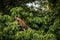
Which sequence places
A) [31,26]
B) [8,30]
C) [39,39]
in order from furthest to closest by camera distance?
[31,26] → [8,30] → [39,39]

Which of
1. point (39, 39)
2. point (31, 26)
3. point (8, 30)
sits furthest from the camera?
point (31, 26)

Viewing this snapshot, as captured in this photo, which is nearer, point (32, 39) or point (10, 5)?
point (32, 39)

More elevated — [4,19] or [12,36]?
[4,19]

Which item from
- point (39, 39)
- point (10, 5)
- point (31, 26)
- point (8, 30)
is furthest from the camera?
point (10, 5)

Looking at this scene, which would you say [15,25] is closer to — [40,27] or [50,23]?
[40,27]

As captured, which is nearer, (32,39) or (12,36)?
(32,39)

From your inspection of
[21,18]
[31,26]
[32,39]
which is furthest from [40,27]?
[32,39]

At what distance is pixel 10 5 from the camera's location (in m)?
3.20

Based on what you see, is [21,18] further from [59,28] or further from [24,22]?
[59,28]

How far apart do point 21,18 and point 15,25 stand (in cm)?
34

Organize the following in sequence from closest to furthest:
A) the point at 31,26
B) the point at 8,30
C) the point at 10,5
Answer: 1. the point at 8,30
2. the point at 31,26
3. the point at 10,5

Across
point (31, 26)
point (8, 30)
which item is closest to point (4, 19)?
point (8, 30)

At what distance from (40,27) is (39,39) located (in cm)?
54

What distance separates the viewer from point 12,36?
2.47 metres
